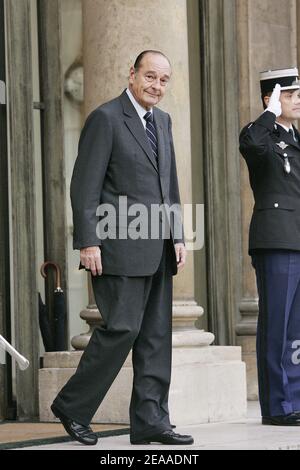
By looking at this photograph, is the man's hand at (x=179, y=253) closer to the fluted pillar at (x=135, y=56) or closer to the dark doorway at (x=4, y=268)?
the fluted pillar at (x=135, y=56)

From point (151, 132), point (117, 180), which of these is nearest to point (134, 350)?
point (117, 180)

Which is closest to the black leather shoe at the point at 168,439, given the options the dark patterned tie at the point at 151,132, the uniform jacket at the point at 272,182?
the dark patterned tie at the point at 151,132

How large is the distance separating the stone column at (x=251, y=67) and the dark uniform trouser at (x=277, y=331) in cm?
252

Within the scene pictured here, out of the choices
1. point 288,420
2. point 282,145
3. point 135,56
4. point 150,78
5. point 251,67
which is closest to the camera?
point 150,78

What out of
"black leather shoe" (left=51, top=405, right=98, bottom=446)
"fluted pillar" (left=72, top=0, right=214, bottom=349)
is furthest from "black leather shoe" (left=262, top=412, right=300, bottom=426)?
"black leather shoe" (left=51, top=405, right=98, bottom=446)

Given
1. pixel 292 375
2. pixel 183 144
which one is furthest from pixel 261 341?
pixel 183 144

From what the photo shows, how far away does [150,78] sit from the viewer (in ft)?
24.9

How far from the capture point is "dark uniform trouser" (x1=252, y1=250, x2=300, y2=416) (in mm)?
8648

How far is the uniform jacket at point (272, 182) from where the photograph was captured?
859cm

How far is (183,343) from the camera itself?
30.7 feet

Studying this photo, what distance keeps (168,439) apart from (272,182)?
6.13ft

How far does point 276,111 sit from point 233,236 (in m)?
2.85

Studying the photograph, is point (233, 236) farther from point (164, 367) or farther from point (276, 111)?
point (164, 367)

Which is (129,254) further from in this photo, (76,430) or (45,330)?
(45,330)
